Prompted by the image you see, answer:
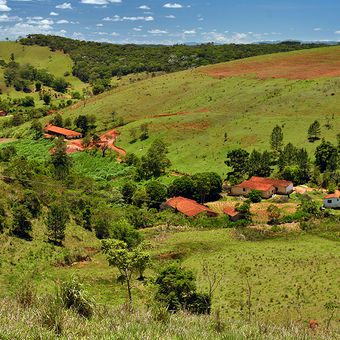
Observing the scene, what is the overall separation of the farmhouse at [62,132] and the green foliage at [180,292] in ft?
284

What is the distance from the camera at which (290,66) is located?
12644cm

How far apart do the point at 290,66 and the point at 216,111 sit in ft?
149

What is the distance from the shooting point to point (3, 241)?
30453 millimetres

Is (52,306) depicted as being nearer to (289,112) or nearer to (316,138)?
(316,138)

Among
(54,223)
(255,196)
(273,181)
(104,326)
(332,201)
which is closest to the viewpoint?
(104,326)

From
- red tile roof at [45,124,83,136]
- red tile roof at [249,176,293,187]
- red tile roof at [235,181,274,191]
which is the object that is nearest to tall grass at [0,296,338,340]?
red tile roof at [235,181,274,191]

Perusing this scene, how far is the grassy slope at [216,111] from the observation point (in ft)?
260

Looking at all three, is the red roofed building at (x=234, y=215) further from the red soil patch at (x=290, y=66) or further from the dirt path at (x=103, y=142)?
the red soil patch at (x=290, y=66)

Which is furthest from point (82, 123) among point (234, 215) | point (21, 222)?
point (21, 222)

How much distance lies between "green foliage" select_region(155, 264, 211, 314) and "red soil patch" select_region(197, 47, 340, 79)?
336 feet

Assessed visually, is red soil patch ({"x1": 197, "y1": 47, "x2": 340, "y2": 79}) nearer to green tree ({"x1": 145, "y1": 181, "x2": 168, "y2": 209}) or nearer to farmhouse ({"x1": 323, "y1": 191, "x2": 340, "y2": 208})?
farmhouse ({"x1": 323, "y1": 191, "x2": 340, "y2": 208})

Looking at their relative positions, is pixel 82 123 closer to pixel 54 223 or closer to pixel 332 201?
pixel 54 223

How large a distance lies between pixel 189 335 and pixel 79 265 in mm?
22997

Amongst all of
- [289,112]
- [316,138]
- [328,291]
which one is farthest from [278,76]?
[328,291]
